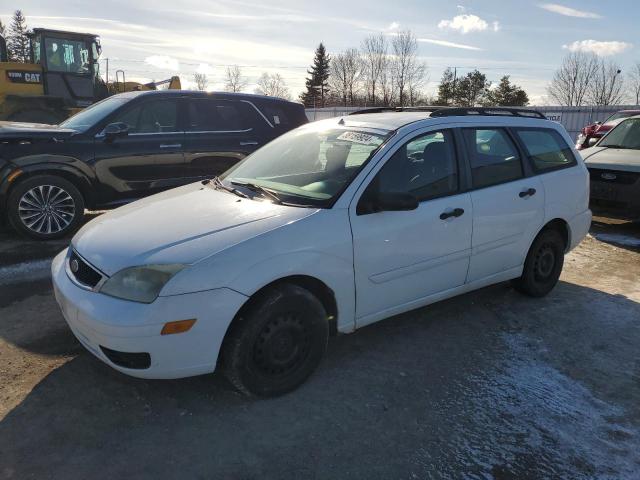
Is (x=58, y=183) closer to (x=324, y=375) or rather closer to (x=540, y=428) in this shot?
(x=324, y=375)

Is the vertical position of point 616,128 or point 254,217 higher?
point 616,128

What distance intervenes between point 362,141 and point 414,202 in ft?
2.19

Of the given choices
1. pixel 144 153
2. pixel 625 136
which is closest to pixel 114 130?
pixel 144 153

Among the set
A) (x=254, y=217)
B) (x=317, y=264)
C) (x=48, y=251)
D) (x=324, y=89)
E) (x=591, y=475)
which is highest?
(x=324, y=89)

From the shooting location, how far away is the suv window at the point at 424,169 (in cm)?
348

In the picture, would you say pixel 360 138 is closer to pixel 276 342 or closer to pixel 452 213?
pixel 452 213

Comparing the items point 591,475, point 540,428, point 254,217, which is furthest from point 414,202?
point 591,475

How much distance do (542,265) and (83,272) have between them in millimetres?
3849

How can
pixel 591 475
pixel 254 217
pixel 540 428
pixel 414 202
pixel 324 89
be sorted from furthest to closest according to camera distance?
pixel 324 89
pixel 414 202
pixel 254 217
pixel 540 428
pixel 591 475

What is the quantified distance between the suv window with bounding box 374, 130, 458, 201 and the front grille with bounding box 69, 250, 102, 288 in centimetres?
182

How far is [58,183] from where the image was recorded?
6.14 m

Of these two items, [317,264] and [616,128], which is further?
[616,128]

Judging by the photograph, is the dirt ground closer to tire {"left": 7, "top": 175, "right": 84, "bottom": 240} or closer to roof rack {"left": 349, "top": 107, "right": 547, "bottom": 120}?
roof rack {"left": 349, "top": 107, "right": 547, "bottom": 120}

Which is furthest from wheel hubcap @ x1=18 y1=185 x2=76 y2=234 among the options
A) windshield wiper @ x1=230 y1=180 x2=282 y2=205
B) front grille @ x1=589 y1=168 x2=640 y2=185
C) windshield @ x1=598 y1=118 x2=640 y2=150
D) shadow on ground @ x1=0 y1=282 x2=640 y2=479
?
windshield @ x1=598 y1=118 x2=640 y2=150
